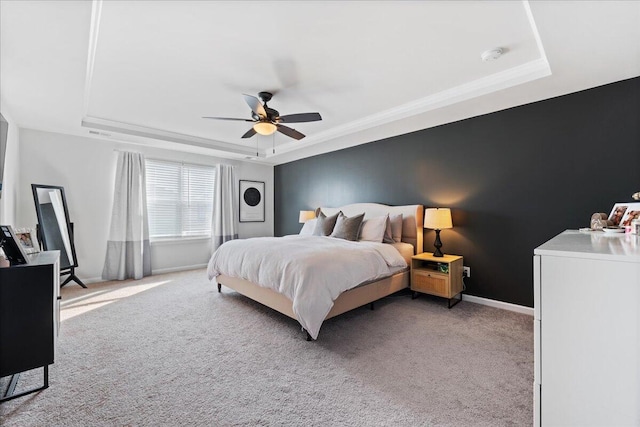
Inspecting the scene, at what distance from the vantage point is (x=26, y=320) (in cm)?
175

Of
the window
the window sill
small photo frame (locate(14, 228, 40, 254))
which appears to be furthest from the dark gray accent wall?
small photo frame (locate(14, 228, 40, 254))

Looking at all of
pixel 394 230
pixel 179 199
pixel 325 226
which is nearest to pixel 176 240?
pixel 179 199

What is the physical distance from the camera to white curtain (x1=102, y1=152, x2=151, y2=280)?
4.61 meters

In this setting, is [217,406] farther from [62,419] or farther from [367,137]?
[367,137]

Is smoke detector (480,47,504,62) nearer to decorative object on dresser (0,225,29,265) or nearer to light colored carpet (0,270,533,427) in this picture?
light colored carpet (0,270,533,427)

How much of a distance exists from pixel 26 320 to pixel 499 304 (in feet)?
14.3

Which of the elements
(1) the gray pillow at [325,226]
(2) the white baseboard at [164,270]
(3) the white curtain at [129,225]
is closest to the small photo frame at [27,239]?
(3) the white curtain at [129,225]

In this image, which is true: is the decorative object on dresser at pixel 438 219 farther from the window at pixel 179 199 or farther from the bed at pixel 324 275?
the window at pixel 179 199

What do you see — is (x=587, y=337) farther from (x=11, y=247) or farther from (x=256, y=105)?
(x=11, y=247)

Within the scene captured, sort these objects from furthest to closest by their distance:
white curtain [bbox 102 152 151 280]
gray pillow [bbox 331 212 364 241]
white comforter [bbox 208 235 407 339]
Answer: white curtain [bbox 102 152 151 280] → gray pillow [bbox 331 212 364 241] → white comforter [bbox 208 235 407 339]

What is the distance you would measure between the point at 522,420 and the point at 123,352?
2868mm

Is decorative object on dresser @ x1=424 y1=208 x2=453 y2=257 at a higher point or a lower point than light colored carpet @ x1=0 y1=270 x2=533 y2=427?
higher

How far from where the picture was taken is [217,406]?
1.66 m

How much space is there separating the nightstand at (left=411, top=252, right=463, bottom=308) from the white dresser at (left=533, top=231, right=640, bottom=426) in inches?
87.0
